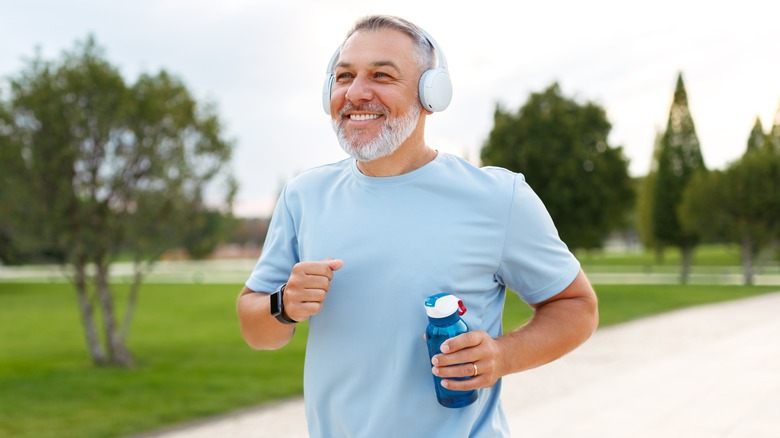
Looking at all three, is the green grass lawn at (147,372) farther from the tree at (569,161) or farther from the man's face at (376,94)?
the man's face at (376,94)

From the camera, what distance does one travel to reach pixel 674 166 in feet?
127

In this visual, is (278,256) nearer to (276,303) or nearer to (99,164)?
(276,303)

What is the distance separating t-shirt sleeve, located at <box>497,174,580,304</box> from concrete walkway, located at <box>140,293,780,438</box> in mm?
5452

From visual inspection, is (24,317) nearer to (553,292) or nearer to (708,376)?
(708,376)

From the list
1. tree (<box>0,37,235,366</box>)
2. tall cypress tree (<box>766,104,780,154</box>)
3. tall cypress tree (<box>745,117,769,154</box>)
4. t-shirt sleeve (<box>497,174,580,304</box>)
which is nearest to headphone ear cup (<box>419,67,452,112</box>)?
t-shirt sleeve (<box>497,174,580,304</box>)

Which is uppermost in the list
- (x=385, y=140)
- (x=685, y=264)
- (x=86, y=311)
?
(x=385, y=140)

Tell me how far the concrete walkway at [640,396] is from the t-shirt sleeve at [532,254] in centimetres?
545

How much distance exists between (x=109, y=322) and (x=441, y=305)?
10.9m

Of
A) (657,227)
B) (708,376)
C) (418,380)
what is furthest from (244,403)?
(657,227)

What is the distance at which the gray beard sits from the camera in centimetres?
183

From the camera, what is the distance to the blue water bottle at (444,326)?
5.24 feet

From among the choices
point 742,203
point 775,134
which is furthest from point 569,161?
point 775,134

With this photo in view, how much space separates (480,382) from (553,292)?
13.4 inches

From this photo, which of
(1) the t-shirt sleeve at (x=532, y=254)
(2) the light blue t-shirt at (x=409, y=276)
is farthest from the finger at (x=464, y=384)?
(1) the t-shirt sleeve at (x=532, y=254)
